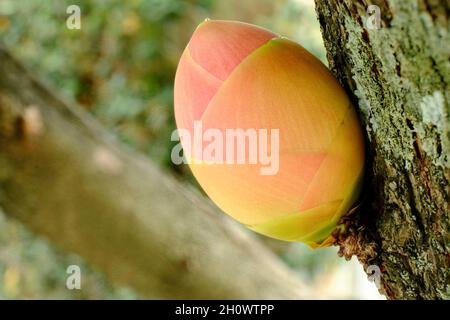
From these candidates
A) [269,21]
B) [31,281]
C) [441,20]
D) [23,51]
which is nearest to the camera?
[441,20]

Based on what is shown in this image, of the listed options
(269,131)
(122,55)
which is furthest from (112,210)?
(122,55)

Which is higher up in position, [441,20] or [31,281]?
[31,281]

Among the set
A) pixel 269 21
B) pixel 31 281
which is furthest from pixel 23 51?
pixel 269 21

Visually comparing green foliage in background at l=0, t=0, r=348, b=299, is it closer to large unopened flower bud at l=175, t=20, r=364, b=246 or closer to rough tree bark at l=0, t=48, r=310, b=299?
rough tree bark at l=0, t=48, r=310, b=299

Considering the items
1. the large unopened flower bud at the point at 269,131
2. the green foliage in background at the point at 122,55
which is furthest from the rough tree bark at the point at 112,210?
the green foliage in background at the point at 122,55

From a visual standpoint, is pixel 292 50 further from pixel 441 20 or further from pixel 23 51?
pixel 23 51

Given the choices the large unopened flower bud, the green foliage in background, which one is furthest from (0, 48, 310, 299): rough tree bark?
the green foliage in background
